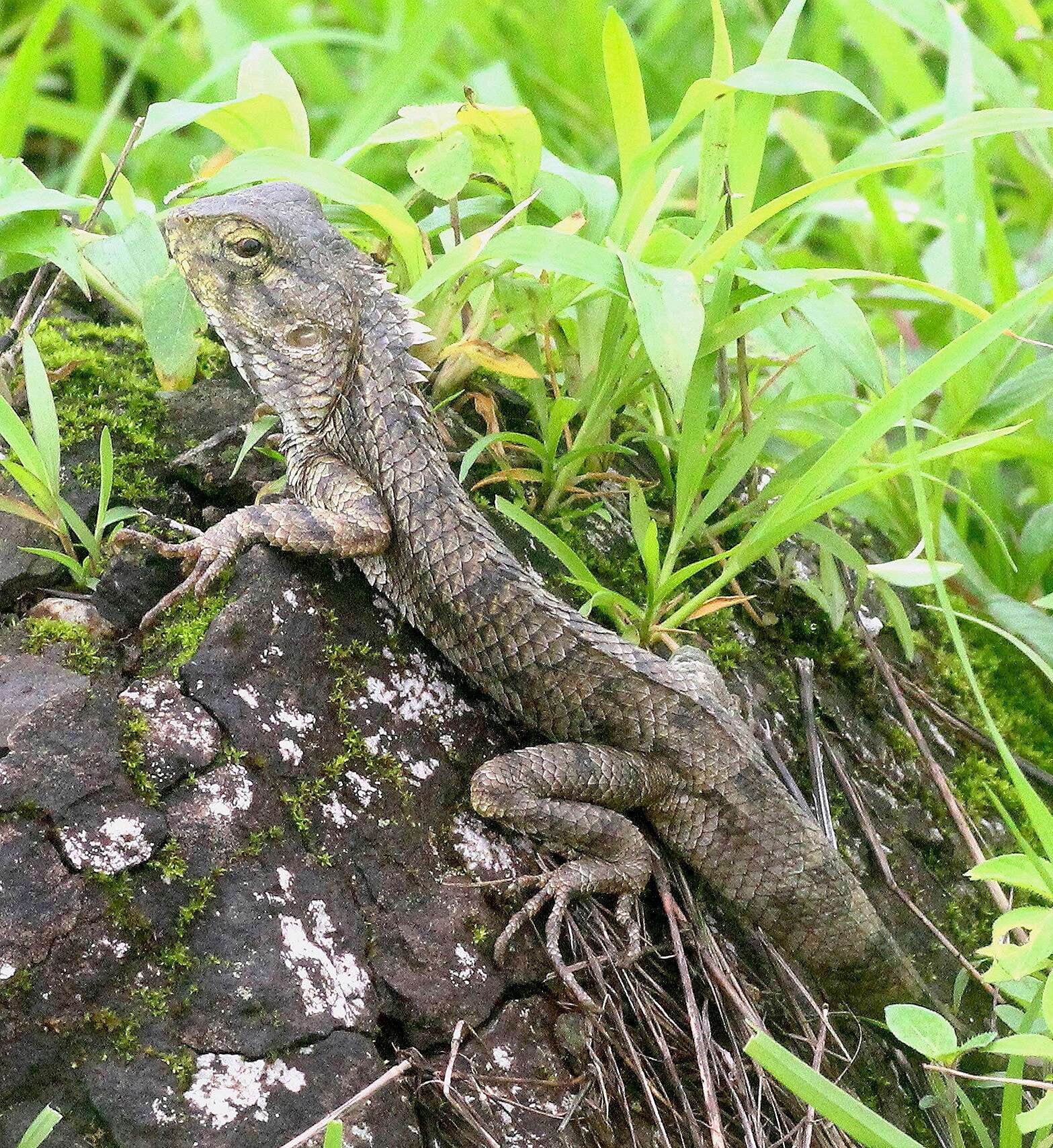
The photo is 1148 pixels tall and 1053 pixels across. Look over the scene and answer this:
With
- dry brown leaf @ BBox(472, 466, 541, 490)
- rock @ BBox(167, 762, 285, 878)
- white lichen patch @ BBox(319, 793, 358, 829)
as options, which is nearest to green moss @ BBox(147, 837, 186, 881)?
rock @ BBox(167, 762, 285, 878)

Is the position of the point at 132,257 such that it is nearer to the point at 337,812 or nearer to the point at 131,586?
the point at 131,586

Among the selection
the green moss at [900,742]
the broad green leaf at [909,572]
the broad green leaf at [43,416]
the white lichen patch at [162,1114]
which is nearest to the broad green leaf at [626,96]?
the broad green leaf at [909,572]

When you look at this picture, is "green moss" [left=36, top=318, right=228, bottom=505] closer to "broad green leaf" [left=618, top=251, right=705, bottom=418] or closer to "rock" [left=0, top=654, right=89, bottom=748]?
"rock" [left=0, top=654, right=89, bottom=748]

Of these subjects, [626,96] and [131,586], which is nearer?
[131,586]

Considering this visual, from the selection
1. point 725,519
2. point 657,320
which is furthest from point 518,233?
point 725,519

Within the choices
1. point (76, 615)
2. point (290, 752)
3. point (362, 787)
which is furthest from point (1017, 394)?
point (76, 615)

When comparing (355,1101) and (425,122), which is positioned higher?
(425,122)
